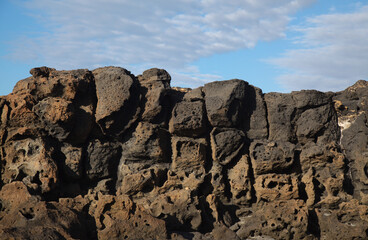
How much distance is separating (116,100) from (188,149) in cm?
214

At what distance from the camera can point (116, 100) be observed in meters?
10.6

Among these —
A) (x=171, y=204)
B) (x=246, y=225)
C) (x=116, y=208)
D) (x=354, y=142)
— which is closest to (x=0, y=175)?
(x=116, y=208)

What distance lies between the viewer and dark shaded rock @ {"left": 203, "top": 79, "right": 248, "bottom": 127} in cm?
1086

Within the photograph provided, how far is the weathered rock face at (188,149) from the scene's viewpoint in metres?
9.60

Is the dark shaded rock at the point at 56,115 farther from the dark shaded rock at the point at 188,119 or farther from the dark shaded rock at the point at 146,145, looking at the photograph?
the dark shaded rock at the point at 188,119

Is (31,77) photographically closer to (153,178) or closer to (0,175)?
(0,175)

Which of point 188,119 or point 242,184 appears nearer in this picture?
point 242,184

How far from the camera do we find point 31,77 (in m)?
11.1

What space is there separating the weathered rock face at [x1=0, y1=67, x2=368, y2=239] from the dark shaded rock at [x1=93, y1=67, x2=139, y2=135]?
3cm

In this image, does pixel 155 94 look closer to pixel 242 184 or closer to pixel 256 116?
pixel 256 116

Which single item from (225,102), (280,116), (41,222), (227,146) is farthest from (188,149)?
(41,222)

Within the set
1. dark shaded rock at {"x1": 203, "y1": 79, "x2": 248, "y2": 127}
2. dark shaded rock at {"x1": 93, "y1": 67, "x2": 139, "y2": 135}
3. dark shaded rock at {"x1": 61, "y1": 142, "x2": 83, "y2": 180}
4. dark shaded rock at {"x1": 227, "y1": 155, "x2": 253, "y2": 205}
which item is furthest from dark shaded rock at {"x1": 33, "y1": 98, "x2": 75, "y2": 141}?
dark shaded rock at {"x1": 227, "y1": 155, "x2": 253, "y2": 205}

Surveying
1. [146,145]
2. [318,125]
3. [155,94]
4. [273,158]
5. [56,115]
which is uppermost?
[155,94]

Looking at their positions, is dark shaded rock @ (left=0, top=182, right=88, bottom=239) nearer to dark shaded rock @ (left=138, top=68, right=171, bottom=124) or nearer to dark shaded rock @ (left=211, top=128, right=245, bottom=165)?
dark shaded rock @ (left=138, top=68, right=171, bottom=124)
